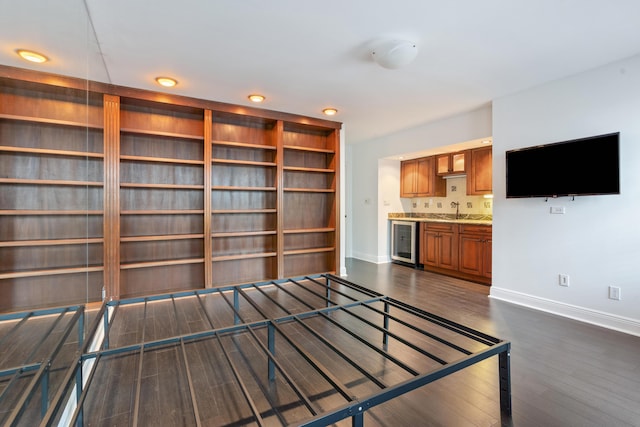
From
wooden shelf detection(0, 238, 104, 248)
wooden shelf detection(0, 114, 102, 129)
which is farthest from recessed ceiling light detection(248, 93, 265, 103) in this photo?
wooden shelf detection(0, 238, 104, 248)

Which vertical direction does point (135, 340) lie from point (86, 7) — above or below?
below

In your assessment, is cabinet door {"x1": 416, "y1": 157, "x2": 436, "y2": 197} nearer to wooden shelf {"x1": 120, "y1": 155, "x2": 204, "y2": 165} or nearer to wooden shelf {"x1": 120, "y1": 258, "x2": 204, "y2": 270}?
wooden shelf {"x1": 120, "y1": 155, "x2": 204, "y2": 165}

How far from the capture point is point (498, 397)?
1.81 metres

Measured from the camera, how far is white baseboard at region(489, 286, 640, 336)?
9.12 ft

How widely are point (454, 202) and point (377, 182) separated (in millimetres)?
1471

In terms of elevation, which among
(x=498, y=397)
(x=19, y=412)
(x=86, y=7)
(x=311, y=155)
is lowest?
Answer: (x=498, y=397)

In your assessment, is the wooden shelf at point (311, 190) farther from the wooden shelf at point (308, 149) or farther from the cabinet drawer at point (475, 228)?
the cabinet drawer at point (475, 228)

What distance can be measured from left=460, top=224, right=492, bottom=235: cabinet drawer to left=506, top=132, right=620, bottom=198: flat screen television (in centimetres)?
93

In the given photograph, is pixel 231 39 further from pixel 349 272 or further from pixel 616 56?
pixel 349 272

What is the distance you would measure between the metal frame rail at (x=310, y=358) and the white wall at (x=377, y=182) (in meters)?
3.02

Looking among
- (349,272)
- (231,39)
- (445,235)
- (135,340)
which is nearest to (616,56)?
(445,235)

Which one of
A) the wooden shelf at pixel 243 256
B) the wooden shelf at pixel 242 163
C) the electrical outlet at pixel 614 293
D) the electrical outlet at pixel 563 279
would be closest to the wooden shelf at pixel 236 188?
the wooden shelf at pixel 242 163

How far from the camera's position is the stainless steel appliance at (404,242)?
5.64 meters

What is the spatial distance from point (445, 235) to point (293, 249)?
2.50 meters
